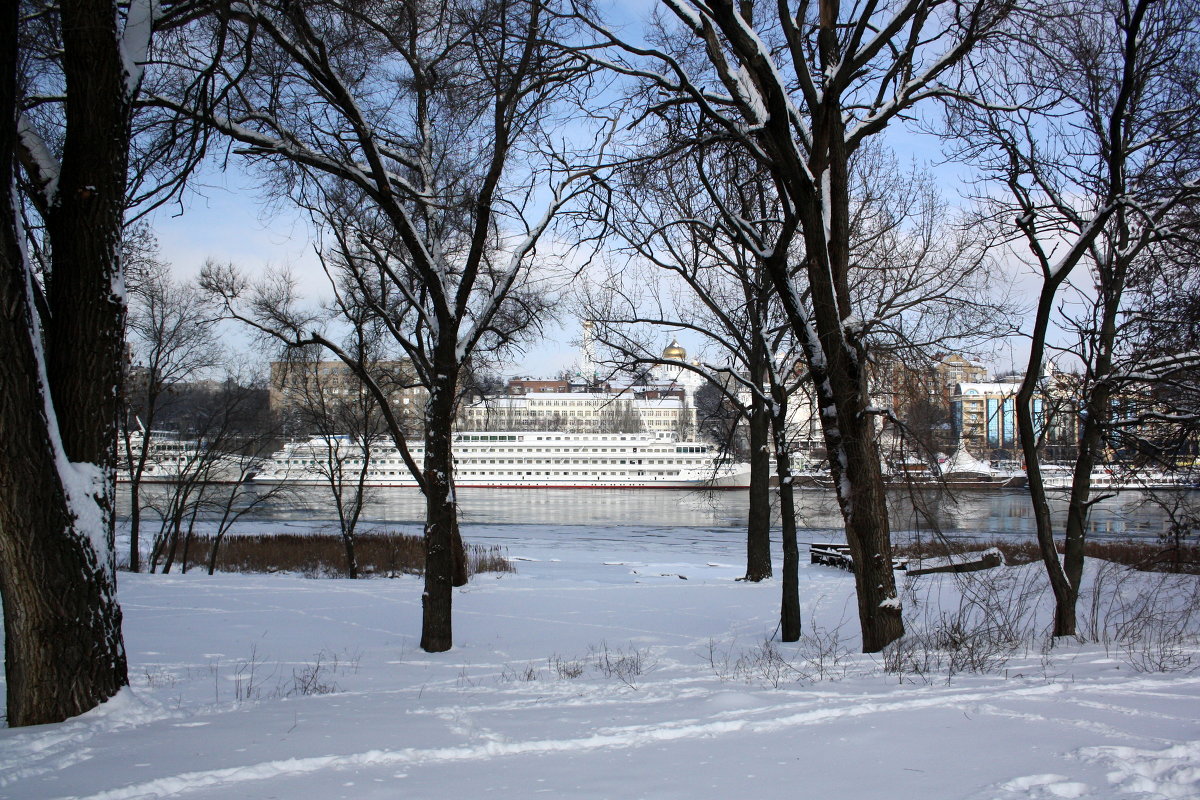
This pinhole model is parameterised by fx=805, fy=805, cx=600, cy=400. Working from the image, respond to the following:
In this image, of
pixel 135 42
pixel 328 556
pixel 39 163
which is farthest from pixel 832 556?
pixel 39 163

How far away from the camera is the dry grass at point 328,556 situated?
18.6m

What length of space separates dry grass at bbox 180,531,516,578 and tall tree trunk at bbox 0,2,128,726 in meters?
12.8

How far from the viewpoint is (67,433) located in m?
4.47

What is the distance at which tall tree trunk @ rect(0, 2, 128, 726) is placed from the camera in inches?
160

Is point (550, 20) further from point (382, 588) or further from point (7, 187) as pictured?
point (382, 588)

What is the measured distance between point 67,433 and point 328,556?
17078 millimetres

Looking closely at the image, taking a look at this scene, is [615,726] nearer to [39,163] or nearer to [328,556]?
[39,163]

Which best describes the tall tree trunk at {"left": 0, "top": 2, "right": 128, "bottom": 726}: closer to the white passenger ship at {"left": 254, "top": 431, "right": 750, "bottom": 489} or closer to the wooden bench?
the wooden bench

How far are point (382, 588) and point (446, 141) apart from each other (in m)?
7.65

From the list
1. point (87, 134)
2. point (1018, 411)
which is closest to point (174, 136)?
point (87, 134)

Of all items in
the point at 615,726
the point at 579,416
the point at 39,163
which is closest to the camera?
the point at 615,726

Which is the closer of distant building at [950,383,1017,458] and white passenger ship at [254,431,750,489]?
distant building at [950,383,1017,458]

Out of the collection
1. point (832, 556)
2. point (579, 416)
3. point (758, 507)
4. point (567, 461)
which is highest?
point (579, 416)

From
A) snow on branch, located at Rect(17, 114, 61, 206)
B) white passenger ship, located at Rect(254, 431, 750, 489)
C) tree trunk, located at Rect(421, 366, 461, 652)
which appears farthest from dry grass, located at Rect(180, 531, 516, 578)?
white passenger ship, located at Rect(254, 431, 750, 489)
